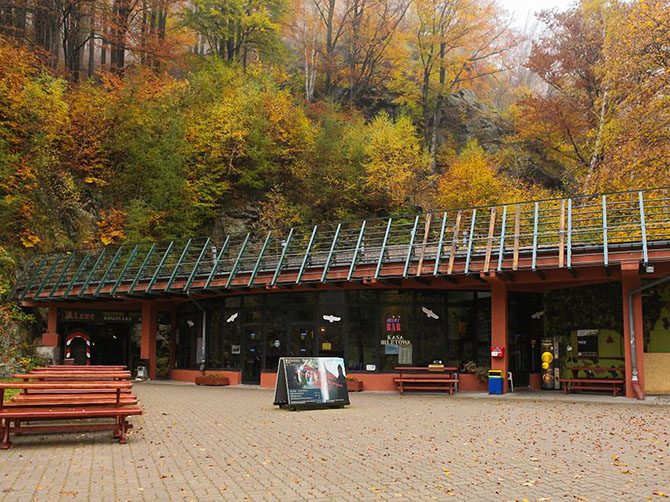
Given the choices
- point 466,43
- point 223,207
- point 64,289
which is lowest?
point 64,289

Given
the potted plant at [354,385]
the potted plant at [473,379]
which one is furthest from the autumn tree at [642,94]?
the potted plant at [354,385]

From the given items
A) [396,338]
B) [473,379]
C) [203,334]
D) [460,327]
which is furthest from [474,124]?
[473,379]

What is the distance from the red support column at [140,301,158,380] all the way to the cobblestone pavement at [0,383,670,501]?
15.0 meters

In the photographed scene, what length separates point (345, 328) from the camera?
2275 cm

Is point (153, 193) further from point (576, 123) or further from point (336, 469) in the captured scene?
point (336, 469)

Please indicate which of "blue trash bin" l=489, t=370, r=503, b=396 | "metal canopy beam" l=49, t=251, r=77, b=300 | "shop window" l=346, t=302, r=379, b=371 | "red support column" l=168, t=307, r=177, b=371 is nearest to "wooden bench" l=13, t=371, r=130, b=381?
"shop window" l=346, t=302, r=379, b=371

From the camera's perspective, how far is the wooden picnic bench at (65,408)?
9219 mm

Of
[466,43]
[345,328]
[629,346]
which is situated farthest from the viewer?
[466,43]

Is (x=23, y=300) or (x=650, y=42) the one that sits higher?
(x=650, y=42)

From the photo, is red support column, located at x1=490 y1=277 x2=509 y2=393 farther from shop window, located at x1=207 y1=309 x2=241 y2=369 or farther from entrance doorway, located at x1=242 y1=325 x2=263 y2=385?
shop window, located at x1=207 y1=309 x2=241 y2=369

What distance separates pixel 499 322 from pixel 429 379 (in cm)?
296

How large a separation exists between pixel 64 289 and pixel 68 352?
2854 millimetres

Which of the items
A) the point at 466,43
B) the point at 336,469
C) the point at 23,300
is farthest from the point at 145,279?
the point at 466,43

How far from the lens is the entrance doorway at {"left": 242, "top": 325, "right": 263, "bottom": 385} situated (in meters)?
24.7
